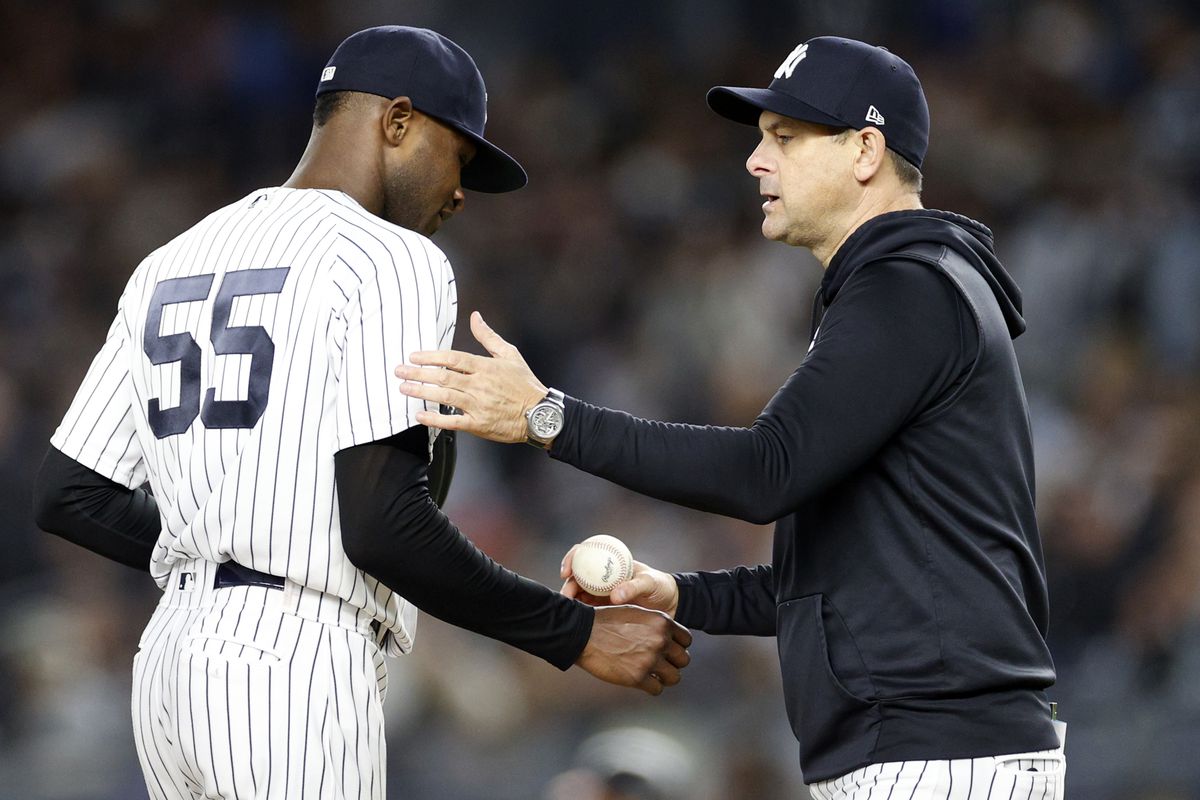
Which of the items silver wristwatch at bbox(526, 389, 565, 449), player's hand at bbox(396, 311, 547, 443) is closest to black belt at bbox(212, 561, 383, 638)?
player's hand at bbox(396, 311, 547, 443)

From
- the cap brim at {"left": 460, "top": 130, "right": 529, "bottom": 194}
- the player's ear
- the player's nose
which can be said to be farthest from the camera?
the cap brim at {"left": 460, "top": 130, "right": 529, "bottom": 194}

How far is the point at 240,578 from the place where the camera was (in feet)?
7.86

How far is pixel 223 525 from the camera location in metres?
2.36

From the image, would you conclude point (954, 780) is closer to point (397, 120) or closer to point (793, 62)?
point (793, 62)

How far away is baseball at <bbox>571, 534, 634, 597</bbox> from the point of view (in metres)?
2.96

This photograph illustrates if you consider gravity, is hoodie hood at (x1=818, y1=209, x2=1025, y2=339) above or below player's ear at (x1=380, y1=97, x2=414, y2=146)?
below

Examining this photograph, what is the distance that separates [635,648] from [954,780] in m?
0.69

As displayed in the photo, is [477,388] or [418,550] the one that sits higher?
[477,388]

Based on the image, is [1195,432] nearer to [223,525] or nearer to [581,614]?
[581,614]

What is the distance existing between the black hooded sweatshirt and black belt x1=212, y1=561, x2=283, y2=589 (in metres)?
0.52

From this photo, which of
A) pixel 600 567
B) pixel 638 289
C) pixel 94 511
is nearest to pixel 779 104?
pixel 600 567

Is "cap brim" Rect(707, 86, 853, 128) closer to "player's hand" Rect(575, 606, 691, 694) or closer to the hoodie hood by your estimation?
the hoodie hood

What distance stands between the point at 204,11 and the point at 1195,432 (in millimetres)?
6007

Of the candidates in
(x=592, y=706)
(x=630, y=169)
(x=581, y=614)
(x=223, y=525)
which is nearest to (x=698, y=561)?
(x=592, y=706)
